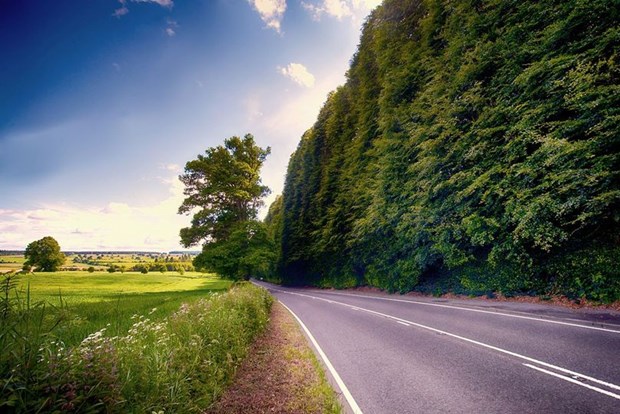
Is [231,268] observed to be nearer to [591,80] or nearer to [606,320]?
[606,320]

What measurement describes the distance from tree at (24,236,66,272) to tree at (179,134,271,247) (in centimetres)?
2526

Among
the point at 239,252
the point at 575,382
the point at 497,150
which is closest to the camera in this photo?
the point at 575,382

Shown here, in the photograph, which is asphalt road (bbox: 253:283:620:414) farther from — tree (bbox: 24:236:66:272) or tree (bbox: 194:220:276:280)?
tree (bbox: 24:236:66:272)

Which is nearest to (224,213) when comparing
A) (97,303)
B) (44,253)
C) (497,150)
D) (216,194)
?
(216,194)

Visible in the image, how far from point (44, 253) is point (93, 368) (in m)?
51.0

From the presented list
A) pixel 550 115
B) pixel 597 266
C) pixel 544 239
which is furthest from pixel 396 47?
pixel 597 266

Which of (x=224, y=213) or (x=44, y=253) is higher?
(x=224, y=213)

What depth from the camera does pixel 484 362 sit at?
5.55m

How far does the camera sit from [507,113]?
456 inches

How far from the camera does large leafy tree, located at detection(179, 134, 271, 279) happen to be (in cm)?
2539

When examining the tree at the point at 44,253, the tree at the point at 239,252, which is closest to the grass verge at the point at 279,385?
the tree at the point at 239,252

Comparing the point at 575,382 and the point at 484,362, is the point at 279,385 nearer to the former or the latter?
the point at 484,362

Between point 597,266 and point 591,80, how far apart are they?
6229 millimetres

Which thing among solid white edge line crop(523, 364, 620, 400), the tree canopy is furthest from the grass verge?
the tree canopy
